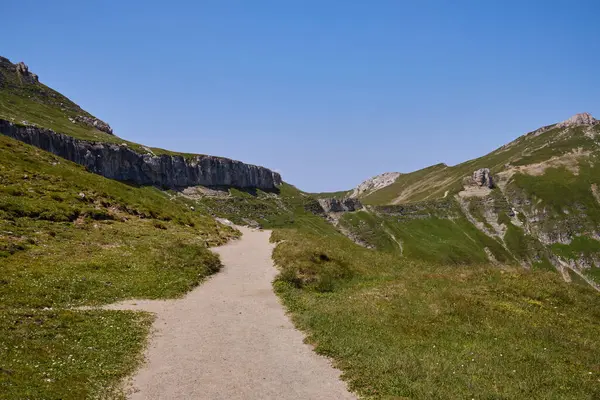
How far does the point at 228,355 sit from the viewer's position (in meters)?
20.4

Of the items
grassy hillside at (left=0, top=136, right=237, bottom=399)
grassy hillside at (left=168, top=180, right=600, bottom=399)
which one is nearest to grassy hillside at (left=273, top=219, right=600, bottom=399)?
grassy hillside at (left=168, top=180, right=600, bottom=399)

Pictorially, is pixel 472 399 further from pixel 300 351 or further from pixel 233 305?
pixel 233 305

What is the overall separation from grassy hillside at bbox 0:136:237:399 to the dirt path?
139cm

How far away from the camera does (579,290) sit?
111ft

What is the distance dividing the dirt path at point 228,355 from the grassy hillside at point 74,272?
1.39m

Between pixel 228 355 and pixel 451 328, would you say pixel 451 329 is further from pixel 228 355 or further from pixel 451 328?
pixel 228 355

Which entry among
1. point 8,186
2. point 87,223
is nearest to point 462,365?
point 87,223

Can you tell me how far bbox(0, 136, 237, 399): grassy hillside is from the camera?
1648 centimetres

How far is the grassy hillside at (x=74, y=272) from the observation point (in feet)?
54.1

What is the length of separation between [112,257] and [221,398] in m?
25.7

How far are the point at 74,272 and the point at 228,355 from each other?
58.0ft

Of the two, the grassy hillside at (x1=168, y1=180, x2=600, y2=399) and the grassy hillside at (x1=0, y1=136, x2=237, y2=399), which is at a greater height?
the grassy hillside at (x1=0, y1=136, x2=237, y2=399)

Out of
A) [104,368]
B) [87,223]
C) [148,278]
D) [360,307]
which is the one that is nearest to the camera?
[104,368]

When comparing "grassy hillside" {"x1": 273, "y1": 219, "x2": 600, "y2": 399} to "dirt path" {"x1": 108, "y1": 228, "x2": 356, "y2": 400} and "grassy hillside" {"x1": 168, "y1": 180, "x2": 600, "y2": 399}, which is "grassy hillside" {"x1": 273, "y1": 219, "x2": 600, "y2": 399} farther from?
"dirt path" {"x1": 108, "y1": 228, "x2": 356, "y2": 400}
